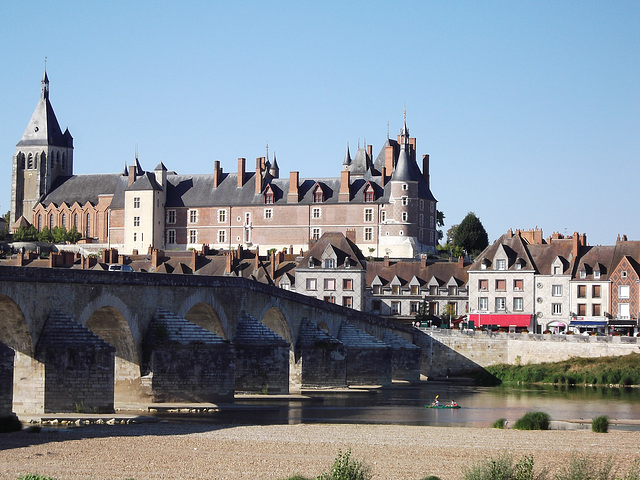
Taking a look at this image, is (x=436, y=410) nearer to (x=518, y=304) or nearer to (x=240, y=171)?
(x=518, y=304)

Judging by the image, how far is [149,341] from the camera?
34375 millimetres

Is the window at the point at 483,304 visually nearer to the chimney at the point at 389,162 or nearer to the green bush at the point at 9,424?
the chimney at the point at 389,162

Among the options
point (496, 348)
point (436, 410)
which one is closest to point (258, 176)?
point (496, 348)

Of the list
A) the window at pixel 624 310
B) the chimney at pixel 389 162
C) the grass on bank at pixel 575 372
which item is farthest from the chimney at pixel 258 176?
the grass on bank at pixel 575 372

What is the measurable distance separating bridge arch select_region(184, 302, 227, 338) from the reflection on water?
271 cm

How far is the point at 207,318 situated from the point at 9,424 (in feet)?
42.3

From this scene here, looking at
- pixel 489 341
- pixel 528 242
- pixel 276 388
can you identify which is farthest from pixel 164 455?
pixel 528 242

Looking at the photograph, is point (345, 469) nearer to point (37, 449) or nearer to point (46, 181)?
point (37, 449)

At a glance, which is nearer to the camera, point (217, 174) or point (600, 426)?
point (600, 426)

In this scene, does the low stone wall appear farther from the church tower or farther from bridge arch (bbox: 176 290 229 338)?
the church tower

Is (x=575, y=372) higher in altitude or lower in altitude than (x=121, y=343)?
lower

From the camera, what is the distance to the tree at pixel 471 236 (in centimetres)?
9694

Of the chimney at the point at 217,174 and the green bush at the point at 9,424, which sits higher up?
the chimney at the point at 217,174

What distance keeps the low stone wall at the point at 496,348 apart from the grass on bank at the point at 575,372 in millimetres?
506
